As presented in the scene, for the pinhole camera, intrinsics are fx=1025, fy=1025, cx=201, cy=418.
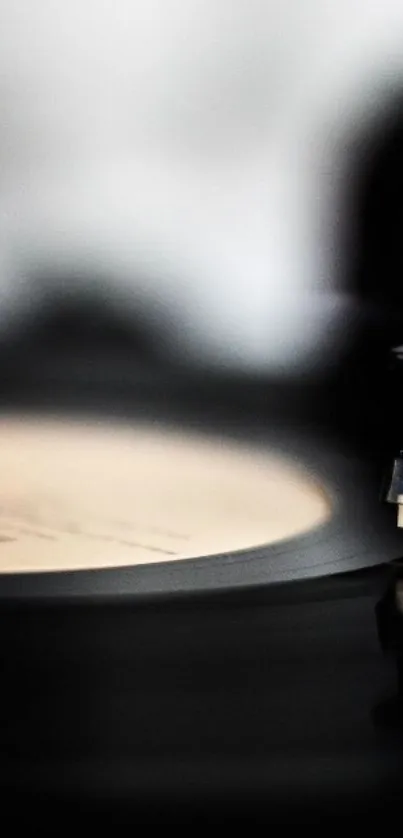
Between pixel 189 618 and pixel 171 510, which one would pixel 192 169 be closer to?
pixel 171 510

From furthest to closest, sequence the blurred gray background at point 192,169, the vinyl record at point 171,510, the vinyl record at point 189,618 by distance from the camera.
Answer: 1. the blurred gray background at point 192,169
2. the vinyl record at point 171,510
3. the vinyl record at point 189,618

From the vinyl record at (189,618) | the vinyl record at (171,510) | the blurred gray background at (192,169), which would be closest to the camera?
the vinyl record at (189,618)

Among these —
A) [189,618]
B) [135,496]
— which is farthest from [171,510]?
[189,618]

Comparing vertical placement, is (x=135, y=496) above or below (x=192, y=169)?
below

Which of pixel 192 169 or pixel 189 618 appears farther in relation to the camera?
pixel 192 169

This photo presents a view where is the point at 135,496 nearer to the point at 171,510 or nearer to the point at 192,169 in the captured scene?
the point at 171,510

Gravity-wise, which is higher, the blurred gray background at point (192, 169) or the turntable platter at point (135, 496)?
the blurred gray background at point (192, 169)

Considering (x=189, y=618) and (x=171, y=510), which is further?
(x=171, y=510)

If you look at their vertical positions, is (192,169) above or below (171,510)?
above

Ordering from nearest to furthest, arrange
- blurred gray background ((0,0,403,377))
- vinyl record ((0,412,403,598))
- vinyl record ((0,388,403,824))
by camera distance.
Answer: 1. vinyl record ((0,388,403,824))
2. vinyl record ((0,412,403,598))
3. blurred gray background ((0,0,403,377))

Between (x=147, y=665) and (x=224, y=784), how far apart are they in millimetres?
113

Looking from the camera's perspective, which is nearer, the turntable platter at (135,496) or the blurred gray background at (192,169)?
the turntable platter at (135,496)

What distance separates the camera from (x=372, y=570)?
60 centimetres

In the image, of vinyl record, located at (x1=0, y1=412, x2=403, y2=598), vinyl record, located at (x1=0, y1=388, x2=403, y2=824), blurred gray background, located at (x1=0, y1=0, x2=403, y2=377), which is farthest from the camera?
blurred gray background, located at (x1=0, y1=0, x2=403, y2=377)
